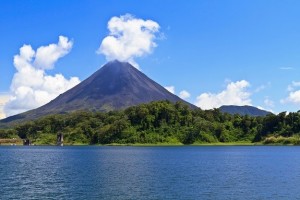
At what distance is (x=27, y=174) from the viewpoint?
205ft

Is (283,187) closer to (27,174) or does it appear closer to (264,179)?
(264,179)

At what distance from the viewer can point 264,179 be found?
186 feet

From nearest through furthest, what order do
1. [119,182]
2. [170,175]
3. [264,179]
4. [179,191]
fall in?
[179,191] < [119,182] < [264,179] < [170,175]

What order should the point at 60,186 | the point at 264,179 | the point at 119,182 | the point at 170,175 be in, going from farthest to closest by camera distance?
the point at 170,175 < the point at 264,179 < the point at 119,182 < the point at 60,186

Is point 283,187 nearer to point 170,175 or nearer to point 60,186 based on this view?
point 170,175

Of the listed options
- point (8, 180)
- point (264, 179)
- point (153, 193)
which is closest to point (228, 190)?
point (153, 193)

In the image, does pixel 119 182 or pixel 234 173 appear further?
pixel 234 173

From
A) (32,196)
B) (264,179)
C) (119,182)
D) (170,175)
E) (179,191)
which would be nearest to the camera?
(32,196)

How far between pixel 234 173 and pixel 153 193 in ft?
78.8

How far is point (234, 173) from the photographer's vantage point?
64.1m

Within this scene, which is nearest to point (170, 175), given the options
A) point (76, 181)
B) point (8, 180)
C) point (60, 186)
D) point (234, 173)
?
point (234, 173)

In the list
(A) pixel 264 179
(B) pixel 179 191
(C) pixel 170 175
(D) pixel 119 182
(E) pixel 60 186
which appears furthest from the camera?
(C) pixel 170 175

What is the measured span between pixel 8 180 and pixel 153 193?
853 inches

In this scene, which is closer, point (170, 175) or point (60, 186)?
point (60, 186)
